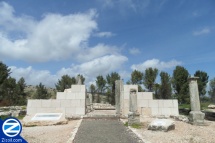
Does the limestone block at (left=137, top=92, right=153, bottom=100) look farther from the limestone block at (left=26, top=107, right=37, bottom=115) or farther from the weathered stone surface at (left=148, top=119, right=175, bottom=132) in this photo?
the limestone block at (left=26, top=107, right=37, bottom=115)

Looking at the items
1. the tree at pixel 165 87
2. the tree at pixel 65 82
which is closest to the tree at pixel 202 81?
the tree at pixel 165 87

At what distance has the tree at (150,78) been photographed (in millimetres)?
40422

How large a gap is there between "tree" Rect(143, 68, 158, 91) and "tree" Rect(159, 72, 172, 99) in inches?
58.8

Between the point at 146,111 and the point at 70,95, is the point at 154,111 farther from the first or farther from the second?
the point at 70,95

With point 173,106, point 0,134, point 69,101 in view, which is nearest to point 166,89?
point 173,106

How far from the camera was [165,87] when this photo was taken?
1578 inches

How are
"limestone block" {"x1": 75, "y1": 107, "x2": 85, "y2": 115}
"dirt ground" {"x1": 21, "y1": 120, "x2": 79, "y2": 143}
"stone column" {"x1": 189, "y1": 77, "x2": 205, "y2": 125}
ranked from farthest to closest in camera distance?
"limestone block" {"x1": 75, "y1": 107, "x2": 85, "y2": 115} → "stone column" {"x1": 189, "y1": 77, "x2": 205, "y2": 125} → "dirt ground" {"x1": 21, "y1": 120, "x2": 79, "y2": 143}

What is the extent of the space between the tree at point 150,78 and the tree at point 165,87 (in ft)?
4.90

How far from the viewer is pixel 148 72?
1617 inches

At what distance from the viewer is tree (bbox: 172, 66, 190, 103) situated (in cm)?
3866

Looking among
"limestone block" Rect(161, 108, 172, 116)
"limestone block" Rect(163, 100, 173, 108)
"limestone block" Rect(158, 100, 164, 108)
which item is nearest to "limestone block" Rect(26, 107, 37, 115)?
"limestone block" Rect(158, 100, 164, 108)

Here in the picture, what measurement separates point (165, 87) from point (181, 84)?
306 cm

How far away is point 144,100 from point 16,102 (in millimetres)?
30803

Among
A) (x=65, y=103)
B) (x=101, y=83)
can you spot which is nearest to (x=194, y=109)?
(x=65, y=103)
